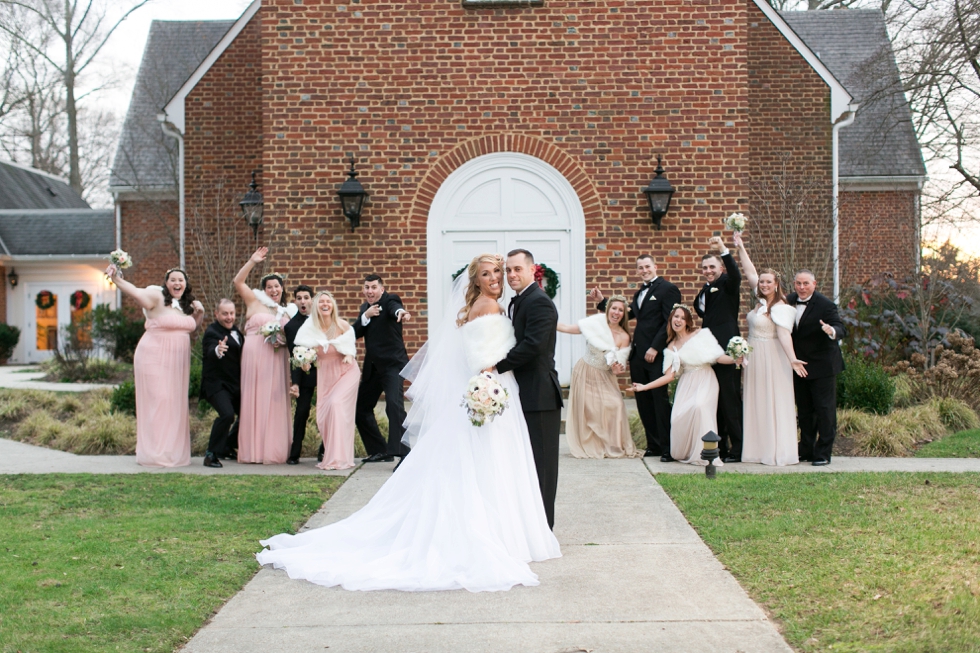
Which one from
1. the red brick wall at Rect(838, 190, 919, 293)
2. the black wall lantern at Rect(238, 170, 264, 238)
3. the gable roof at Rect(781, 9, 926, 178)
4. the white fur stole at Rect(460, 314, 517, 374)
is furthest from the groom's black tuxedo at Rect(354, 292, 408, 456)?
the gable roof at Rect(781, 9, 926, 178)

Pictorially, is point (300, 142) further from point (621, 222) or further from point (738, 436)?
point (738, 436)

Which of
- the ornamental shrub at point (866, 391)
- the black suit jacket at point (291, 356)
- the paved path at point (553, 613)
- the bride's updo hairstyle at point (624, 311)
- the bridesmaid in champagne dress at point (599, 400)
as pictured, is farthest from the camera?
the ornamental shrub at point (866, 391)

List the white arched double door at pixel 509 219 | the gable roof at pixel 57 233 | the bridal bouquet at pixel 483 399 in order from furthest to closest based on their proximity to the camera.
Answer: the gable roof at pixel 57 233 < the white arched double door at pixel 509 219 < the bridal bouquet at pixel 483 399

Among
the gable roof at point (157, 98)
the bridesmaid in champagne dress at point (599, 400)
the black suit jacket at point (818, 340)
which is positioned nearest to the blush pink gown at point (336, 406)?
the bridesmaid in champagne dress at point (599, 400)

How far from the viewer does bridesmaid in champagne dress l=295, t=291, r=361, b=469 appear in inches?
380

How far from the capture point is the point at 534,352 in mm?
6348

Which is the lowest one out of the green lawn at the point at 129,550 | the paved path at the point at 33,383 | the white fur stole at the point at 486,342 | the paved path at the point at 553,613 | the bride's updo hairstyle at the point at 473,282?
the paved path at the point at 553,613

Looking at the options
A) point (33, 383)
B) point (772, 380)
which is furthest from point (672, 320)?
point (33, 383)

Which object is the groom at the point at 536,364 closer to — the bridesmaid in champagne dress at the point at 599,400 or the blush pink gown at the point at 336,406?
the blush pink gown at the point at 336,406

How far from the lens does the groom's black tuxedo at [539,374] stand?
636 cm

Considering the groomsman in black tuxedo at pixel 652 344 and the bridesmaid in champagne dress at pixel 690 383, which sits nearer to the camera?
the bridesmaid in champagne dress at pixel 690 383

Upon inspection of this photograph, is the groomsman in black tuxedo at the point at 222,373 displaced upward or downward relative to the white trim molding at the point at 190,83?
downward

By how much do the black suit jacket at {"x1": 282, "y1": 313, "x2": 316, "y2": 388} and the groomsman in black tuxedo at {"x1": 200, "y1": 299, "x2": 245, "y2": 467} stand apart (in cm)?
58

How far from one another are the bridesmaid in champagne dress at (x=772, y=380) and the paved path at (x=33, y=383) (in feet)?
35.4
